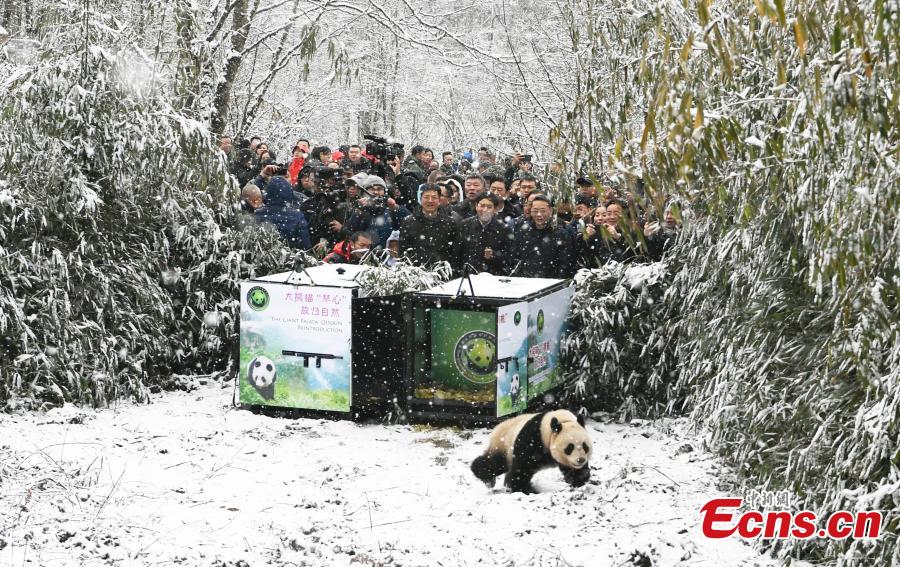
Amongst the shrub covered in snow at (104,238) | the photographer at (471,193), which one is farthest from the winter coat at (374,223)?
the shrub covered in snow at (104,238)

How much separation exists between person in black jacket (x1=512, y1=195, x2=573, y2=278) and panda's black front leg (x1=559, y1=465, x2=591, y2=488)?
3.00m

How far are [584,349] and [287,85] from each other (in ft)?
A: 71.1

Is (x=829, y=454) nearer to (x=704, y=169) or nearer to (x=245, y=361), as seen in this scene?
(x=704, y=169)

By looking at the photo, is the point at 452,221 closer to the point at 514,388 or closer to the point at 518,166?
the point at 514,388

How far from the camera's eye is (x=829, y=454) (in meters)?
5.46

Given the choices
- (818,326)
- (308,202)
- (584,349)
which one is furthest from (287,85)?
(818,326)

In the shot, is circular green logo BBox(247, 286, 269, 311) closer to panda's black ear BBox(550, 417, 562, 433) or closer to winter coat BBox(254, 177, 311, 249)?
winter coat BBox(254, 177, 311, 249)

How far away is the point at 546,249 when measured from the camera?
10.0 meters

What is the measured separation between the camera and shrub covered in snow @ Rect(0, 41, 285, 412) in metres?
9.27

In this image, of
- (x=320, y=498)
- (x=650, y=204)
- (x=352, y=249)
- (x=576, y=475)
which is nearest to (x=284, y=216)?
(x=352, y=249)

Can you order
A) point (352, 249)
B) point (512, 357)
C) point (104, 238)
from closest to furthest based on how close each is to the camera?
point (512, 357) → point (104, 238) → point (352, 249)

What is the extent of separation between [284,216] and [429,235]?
7.28 feet

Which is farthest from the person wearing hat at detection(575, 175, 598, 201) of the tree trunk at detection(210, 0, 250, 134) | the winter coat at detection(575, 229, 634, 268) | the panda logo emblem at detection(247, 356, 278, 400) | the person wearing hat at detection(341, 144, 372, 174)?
the tree trunk at detection(210, 0, 250, 134)

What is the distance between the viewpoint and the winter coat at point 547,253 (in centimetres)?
1002
